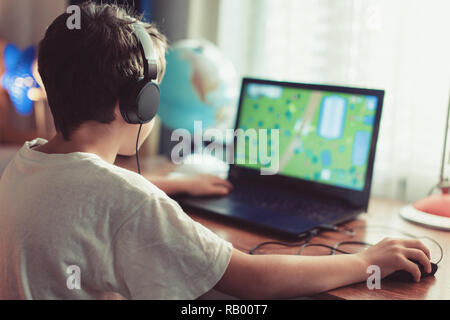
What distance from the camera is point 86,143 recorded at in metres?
0.78

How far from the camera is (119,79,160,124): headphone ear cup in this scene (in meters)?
0.77

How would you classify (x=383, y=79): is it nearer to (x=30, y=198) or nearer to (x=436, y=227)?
(x=436, y=227)

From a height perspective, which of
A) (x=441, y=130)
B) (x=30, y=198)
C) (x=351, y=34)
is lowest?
(x=30, y=198)

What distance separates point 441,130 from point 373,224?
412 millimetres

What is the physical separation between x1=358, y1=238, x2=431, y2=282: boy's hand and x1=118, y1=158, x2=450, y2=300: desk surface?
2cm

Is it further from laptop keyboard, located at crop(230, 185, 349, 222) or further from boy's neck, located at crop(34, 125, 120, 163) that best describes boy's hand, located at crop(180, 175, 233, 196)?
boy's neck, located at crop(34, 125, 120, 163)

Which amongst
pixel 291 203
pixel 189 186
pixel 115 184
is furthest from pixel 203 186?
pixel 115 184

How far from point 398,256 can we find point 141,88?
497 millimetres

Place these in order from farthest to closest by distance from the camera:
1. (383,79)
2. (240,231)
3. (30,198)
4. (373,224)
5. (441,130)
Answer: (383,79) < (441,130) < (373,224) < (240,231) < (30,198)

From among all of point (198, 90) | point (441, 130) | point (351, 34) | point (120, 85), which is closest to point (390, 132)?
point (441, 130)

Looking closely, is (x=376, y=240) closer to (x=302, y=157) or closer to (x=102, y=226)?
(x=302, y=157)

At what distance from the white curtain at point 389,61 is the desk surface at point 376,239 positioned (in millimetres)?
144

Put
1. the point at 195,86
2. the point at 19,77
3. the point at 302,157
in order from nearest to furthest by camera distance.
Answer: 1. the point at 302,157
2. the point at 195,86
3. the point at 19,77

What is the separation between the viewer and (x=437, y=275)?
2.68 ft
